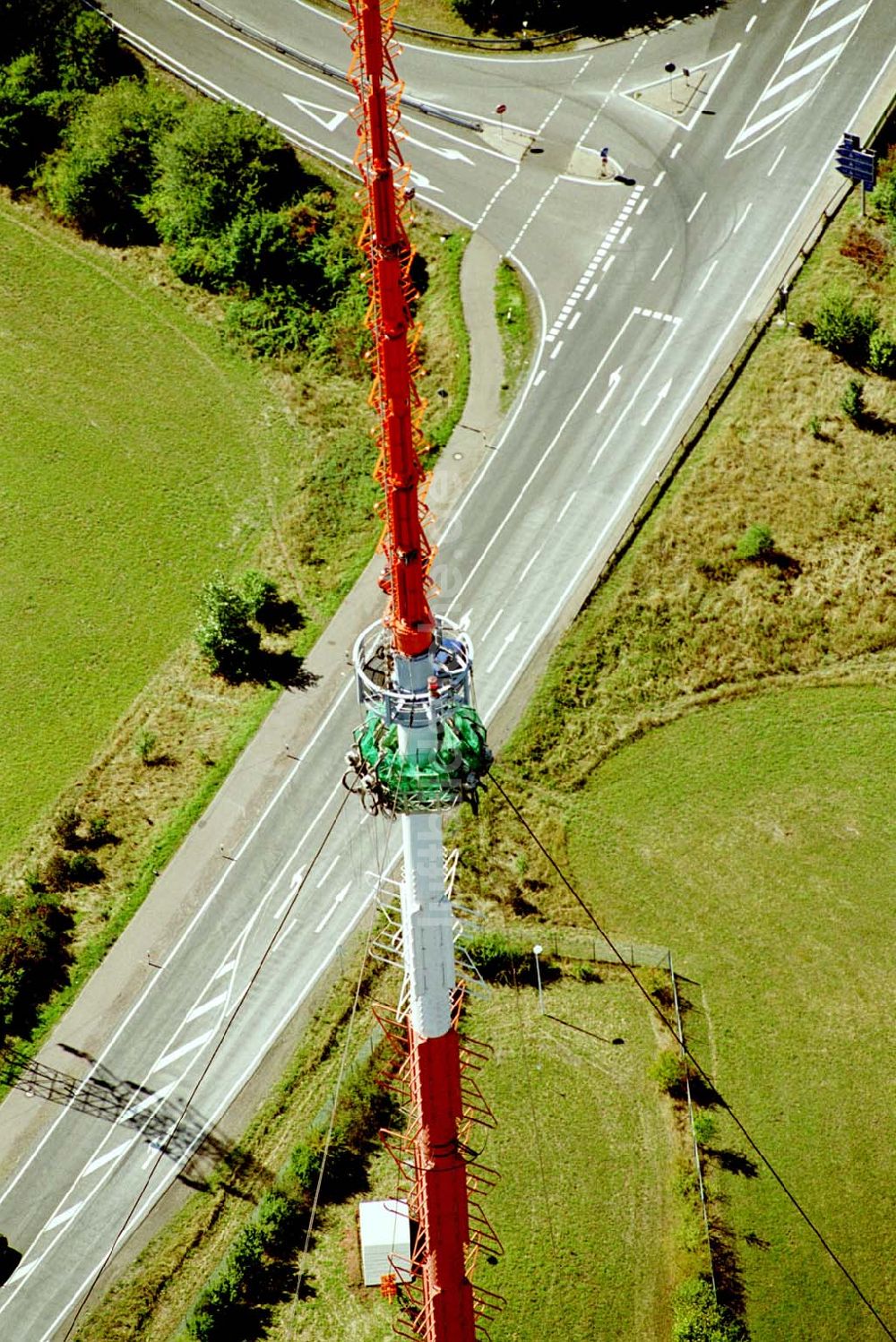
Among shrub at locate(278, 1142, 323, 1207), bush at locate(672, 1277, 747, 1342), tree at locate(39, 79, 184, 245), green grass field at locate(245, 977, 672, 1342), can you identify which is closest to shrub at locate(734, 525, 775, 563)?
green grass field at locate(245, 977, 672, 1342)

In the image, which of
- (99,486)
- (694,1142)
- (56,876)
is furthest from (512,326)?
(694,1142)

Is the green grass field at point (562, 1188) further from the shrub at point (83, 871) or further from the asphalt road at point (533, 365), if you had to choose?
the shrub at point (83, 871)

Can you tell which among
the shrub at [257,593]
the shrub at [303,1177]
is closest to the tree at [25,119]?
the shrub at [257,593]

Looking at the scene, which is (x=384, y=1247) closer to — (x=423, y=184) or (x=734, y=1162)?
(x=734, y=1162)

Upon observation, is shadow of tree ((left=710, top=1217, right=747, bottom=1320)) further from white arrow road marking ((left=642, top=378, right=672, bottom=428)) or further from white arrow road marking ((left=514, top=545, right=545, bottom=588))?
white arrow road marking ((left=642, top=378, right=672, bottom=428))

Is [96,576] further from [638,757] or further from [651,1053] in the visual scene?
[651,1053]

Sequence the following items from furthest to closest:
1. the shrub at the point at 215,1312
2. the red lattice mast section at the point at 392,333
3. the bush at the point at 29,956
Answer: the bush at the point at 29,956 → the shrub at the point at 215,1312 → the red lattice mast section at the point at 392,333

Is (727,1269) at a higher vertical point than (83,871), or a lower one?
lower
